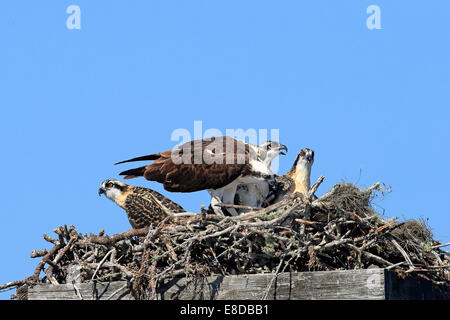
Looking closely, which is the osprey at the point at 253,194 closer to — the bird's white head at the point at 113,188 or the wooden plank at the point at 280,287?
the bird's white head at the point at 113,188

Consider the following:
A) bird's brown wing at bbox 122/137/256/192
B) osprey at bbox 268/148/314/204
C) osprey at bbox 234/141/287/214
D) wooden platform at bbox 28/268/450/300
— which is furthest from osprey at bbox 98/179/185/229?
wooden platform at bbox 28/268/450/300

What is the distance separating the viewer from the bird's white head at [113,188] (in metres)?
7.83

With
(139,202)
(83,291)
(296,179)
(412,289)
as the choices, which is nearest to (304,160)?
(296,179)

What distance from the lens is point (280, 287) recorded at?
491cm

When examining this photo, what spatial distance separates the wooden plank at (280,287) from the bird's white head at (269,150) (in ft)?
9.04

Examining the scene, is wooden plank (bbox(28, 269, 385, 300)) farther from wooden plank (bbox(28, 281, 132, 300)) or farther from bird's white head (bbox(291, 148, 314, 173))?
bird's white head (bbox(291, 148, 314, 173))

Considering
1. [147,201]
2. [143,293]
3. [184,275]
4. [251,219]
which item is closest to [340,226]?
[251,219]

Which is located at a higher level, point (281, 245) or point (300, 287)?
point (281, 245)

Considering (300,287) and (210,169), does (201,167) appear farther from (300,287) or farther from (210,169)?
(300,287)

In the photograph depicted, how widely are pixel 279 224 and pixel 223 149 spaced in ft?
6.93

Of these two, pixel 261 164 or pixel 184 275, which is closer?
pixel 184 275

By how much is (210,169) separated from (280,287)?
2388 mm
